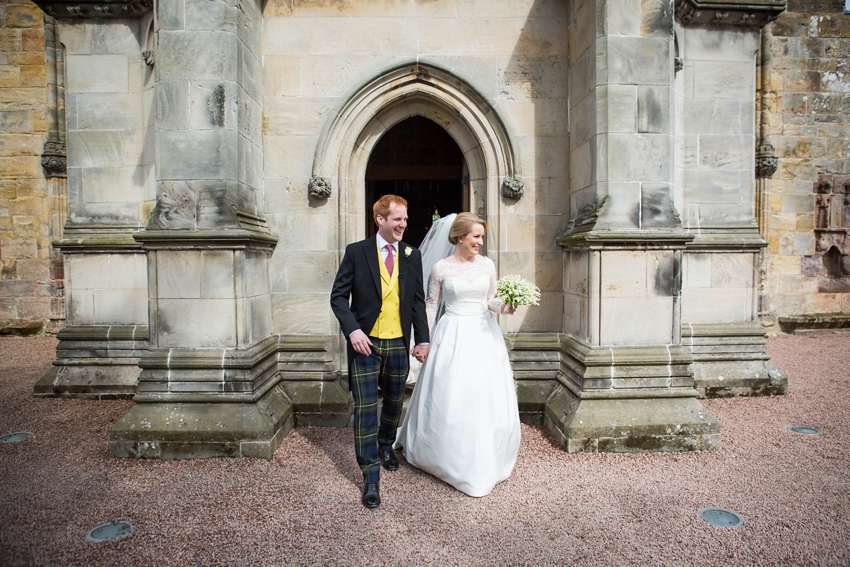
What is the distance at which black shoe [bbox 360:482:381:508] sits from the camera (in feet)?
10.4

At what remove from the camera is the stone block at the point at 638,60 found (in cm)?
421

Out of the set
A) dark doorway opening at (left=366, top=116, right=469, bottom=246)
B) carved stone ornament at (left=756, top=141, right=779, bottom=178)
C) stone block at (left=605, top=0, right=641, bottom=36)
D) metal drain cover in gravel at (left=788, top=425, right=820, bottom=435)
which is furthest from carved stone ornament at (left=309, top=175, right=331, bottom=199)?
carved stone ornament at (left=756, top=141, right=779, bottom=178)

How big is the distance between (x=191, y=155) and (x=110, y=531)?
8.68 ft

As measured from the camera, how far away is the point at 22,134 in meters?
9.82

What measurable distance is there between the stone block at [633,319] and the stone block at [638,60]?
1.76 metres

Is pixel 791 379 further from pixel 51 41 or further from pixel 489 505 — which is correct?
pixel 51 41

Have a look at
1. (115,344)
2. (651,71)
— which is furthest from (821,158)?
(115,344)

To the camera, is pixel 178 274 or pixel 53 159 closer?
pixel 178 274

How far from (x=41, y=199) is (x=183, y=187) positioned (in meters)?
7.93

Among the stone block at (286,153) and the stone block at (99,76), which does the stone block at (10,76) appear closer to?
the stone block at (99,76)

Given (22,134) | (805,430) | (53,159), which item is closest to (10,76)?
(22,134)

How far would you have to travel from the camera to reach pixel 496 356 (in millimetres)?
3604

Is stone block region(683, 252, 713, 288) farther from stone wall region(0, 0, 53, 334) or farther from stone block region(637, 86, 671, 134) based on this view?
stone wall region(0, 0, 53, 334)

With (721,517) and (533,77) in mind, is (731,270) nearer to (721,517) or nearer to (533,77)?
(533,77)
